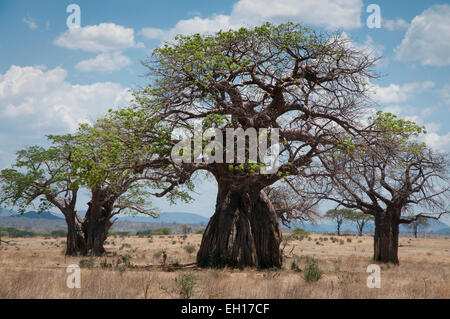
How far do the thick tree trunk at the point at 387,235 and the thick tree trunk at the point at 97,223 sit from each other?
1563 cm

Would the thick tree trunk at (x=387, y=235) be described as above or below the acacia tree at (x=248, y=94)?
below

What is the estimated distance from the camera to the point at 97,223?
25938 millimetres

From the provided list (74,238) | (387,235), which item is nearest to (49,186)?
(74,238)

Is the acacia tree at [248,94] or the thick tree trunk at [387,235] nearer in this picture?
the acacia tree at [248,94]

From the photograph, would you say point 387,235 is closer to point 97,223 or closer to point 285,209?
point 285,209

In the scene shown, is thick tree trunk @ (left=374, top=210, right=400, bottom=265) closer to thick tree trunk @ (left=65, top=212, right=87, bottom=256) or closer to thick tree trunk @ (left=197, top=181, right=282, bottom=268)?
thick tree trunk @ (left=197, top=181, right=282, bottom=268)

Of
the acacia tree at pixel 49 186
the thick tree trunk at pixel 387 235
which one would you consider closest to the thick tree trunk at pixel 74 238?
the acacia tree at pixel 49 186

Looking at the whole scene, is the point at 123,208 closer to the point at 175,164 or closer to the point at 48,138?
the point at 48,138

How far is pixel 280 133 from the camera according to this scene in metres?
14.4

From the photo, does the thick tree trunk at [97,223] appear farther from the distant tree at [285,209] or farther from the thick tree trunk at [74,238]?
the distant tree at [285,209]

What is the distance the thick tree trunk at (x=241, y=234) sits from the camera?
15.4 meters

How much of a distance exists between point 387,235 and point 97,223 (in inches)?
654

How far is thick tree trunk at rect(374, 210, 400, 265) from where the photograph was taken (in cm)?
2314
